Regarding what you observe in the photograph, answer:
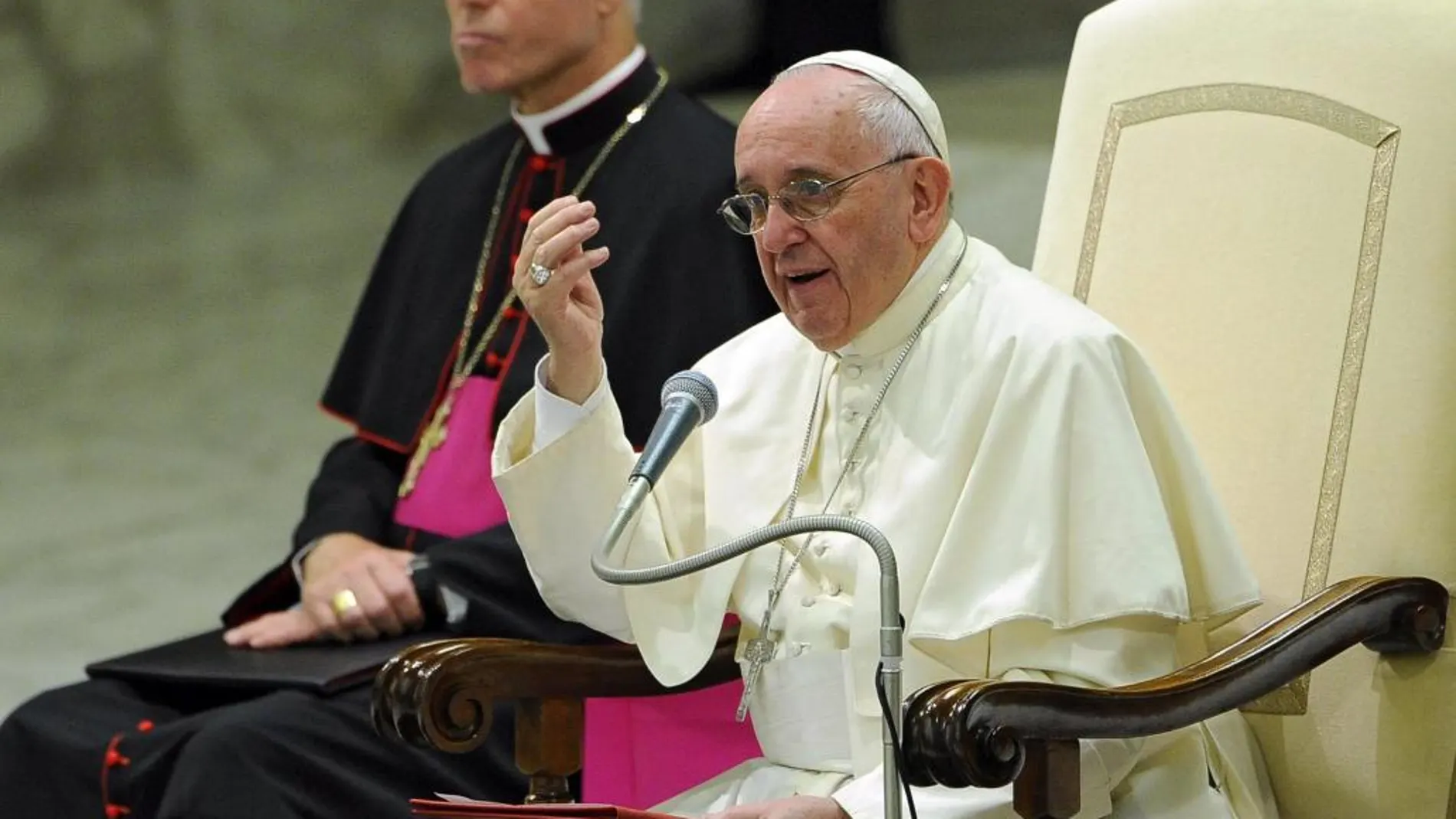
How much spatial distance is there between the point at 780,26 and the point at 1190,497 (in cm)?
340

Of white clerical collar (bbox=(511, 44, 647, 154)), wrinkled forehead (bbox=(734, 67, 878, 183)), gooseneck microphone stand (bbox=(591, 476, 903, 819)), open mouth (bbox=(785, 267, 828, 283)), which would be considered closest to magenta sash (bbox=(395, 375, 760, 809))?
open mouth (bbox=(785, 267, 828, 283))

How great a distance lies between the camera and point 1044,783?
8.05 ft

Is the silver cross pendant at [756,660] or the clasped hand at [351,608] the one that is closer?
the silver cross pendant at [756,660]

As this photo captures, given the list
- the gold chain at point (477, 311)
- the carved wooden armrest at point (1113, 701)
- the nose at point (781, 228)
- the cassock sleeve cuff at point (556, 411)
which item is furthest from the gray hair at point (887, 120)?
the gold chain at point (477, 311)

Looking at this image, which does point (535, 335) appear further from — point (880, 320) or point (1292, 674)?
point (1292, 674)

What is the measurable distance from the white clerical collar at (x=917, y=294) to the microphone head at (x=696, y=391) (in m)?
0.57

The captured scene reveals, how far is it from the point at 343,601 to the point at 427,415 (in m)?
0.54

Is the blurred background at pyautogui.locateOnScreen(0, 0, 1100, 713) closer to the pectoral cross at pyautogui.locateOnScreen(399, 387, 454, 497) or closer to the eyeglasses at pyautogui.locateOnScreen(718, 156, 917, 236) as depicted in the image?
the pectoral cross at pyautogui.locateOnScreen(399, 387, 454, 497)

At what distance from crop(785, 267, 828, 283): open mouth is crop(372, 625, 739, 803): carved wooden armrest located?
0.60 metres

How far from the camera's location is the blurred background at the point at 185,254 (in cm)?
683

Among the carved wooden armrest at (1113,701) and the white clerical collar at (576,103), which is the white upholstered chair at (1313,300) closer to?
the carved wooden armrest at (1113,701)

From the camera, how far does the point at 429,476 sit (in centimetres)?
420

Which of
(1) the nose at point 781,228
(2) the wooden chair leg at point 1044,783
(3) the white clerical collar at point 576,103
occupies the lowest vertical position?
(2) the wooden chair leg at point 1044,783

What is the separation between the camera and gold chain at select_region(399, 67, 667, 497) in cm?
422
